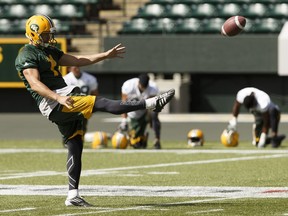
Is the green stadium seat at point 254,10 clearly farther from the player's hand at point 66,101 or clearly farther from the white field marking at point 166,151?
the player's hand at point 66,101

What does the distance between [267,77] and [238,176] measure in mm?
17474

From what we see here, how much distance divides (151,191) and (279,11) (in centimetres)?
2016

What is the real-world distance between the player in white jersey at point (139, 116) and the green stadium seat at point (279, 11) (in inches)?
440

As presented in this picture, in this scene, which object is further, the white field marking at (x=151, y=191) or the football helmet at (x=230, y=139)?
the football helmet at (x=230, y=139)

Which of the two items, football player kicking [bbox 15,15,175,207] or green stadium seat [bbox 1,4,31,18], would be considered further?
green stadium seat [bbox 1,4,31,18]

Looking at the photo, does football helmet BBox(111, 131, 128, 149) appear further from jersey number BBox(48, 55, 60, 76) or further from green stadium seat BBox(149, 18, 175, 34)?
green stadium seat BBox(149, 18, 175, 34)

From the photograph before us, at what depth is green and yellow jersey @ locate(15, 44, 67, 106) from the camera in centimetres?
1048

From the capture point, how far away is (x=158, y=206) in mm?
10375

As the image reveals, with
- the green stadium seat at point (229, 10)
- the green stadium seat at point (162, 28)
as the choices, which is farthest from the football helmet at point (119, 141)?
the green stadium seat at point (229, 10)

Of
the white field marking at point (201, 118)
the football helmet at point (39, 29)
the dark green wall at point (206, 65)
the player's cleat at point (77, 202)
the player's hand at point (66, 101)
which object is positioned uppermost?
the football helmet at point (39, 29)

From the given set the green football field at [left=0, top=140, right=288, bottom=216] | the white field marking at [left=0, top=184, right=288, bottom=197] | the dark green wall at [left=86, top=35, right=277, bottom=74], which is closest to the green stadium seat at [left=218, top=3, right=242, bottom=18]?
the dark green wall at [left=86, top=35, right=277, bottom=74]

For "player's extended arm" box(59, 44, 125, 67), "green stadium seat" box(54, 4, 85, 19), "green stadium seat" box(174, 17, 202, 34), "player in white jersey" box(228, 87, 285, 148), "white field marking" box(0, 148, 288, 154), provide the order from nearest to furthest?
"player's extended arm" box(59, 44, 125, 67) → "white field marking" box(0, 148, 288, 154) → "player in white jersey" box(228, 87, 285, 148) → "green stadium seat" box(174, 17, 202, 34) → "green stadium seat" box(54, 4, 85, 19)

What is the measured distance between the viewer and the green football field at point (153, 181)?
1025cm

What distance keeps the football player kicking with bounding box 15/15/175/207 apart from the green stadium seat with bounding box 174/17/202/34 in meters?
20.5
